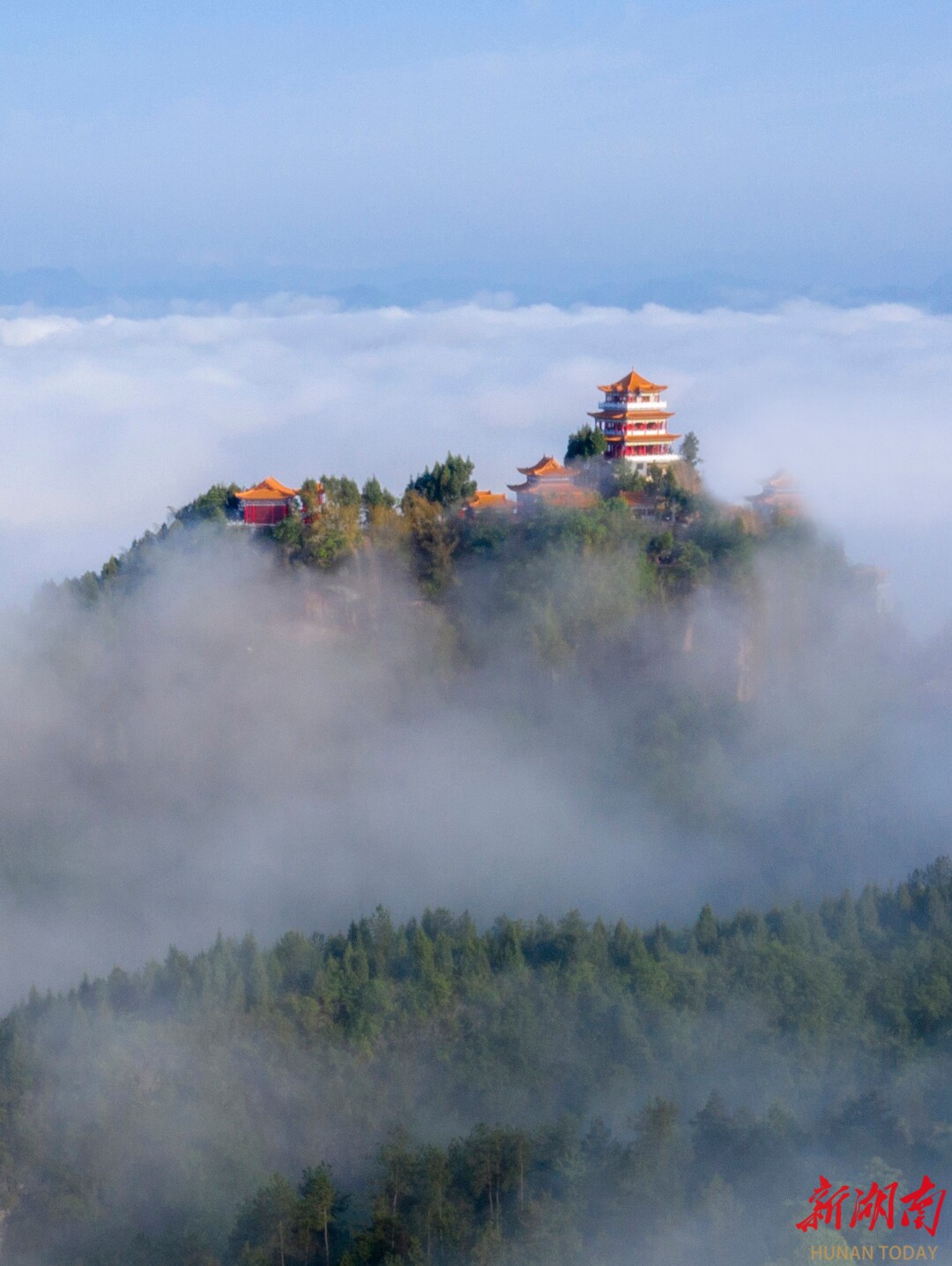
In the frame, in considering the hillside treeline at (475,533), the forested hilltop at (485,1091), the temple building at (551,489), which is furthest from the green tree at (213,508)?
the forested hilltop at (485,1091)

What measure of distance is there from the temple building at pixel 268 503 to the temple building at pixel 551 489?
4.81 m

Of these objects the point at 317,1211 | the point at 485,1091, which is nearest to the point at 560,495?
the point at 485,1091

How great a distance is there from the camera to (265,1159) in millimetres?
19172

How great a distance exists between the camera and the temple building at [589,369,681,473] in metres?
32.7

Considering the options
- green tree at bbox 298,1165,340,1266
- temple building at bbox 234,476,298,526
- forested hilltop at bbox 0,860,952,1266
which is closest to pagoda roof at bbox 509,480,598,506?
temple building at bbox 234,476,298,526

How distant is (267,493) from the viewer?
102ft

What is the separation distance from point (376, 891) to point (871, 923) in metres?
9.02

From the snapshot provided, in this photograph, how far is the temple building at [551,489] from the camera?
3122 cm

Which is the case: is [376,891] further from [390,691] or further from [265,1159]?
[265,1159]
